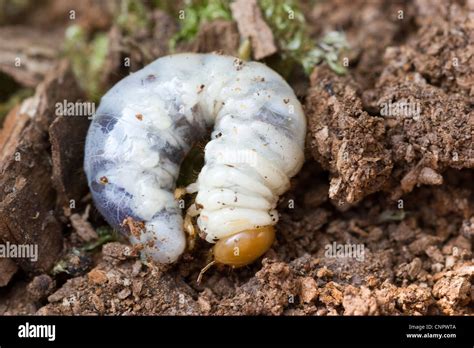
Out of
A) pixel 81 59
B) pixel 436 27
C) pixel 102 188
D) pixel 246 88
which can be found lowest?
pixel 102 188

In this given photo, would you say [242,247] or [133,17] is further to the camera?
[133,17]

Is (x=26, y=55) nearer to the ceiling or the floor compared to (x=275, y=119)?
nearer to the floor

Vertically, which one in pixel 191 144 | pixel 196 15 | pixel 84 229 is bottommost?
pixel 84 229

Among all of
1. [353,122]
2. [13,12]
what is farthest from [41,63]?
[353,122]

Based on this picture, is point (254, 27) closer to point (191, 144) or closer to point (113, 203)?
point (191, 144)

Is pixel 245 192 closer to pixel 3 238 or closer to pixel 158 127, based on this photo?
pixel 158 127

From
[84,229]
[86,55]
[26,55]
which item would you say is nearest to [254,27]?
[86,55]

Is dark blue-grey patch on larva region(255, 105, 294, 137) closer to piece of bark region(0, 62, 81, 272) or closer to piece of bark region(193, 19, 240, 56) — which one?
piece of bark region(193, 19, 240, 56)
